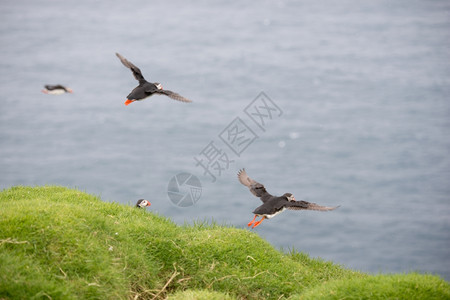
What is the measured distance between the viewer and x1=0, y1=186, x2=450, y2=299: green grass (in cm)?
793

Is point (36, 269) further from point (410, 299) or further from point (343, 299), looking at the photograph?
point (410, 299)

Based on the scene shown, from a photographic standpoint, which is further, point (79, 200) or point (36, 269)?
point (79, 200)

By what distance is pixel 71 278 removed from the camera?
26.2 feet

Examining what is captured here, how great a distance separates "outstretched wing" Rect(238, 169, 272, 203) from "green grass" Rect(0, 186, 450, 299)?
829 millimetres

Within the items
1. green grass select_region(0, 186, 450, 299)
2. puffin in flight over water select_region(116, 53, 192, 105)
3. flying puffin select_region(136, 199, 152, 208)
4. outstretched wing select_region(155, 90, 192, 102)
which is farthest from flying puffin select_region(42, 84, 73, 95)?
flying puffin select_region(136, 199, 152, 208)

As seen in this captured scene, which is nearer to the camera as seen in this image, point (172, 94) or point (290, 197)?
point (290, 197)

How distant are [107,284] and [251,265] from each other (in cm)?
248

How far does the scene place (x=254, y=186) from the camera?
10.1 meters

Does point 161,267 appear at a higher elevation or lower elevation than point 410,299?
lower

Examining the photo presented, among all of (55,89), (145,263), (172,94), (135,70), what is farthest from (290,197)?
(55,89)

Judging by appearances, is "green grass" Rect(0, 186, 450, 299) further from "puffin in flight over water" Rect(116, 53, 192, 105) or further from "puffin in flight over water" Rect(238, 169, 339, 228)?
"puffin in flight over water" Rect(116, 53, 192, 105)

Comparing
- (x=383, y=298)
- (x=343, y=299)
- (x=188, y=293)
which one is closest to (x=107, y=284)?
(x=188, y=293)

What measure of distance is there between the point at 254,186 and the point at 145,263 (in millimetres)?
2242

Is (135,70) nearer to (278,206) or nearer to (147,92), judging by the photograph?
(147,92)
